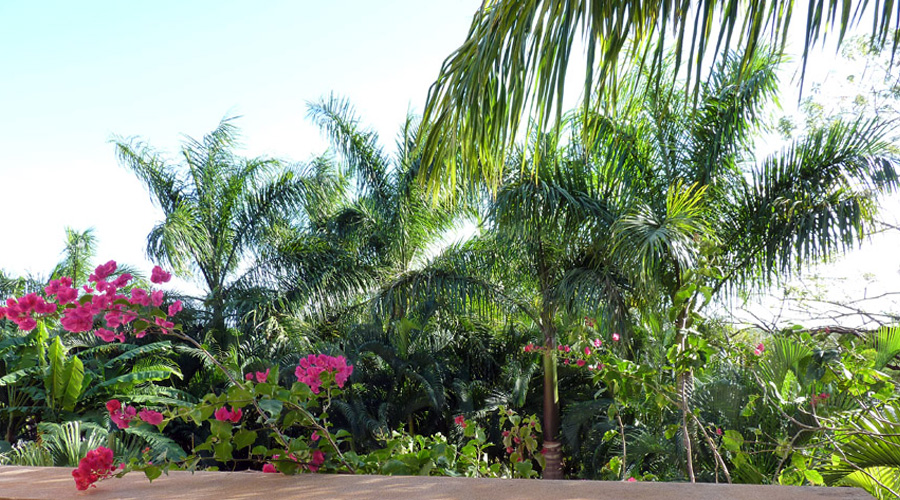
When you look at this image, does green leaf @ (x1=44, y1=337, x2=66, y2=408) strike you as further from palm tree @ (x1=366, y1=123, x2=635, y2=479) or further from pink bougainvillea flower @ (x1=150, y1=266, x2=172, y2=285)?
pink bougainvillea flower @ (x1=150, y1=266, x2=172, y2=285)

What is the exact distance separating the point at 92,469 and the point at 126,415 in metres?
0.77

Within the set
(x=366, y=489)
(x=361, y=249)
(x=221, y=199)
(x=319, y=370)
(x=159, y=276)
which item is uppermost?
(x=221, y=199)

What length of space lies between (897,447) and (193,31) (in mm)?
11684

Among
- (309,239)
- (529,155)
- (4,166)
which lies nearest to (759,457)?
(529,155)

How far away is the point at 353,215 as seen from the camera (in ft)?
40.2

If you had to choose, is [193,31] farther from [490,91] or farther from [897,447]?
[897,447]

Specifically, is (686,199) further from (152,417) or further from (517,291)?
(152,417)

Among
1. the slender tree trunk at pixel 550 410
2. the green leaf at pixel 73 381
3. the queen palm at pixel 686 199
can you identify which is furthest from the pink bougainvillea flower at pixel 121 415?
the green leaf at pixel 73 381

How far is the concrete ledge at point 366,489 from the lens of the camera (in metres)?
1.31

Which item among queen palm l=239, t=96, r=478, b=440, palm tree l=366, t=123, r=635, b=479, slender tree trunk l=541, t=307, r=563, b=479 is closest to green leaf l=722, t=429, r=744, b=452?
palm tree l=366, t=123, r=635, b=479

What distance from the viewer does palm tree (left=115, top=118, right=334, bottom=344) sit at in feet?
37.4

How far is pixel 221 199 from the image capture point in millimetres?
11742

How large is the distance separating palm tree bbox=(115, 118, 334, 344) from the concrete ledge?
9.80 meters

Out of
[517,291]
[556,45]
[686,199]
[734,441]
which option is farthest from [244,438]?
[517,291]
